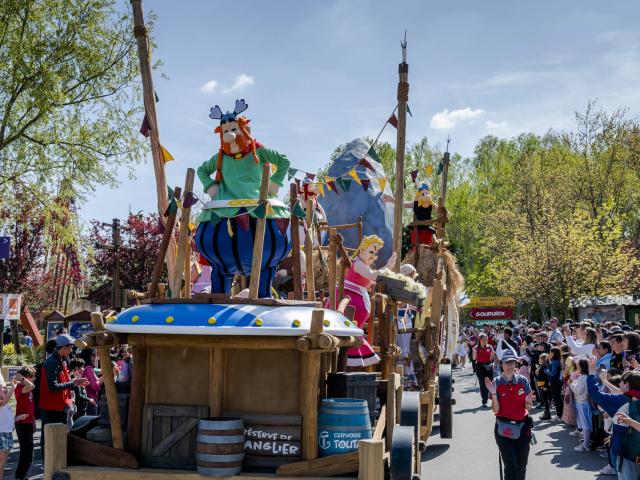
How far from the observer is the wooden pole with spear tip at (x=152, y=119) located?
6.50 metres

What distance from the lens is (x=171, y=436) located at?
4941 millimetres

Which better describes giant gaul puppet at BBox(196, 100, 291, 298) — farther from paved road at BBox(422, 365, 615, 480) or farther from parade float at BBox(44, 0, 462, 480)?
paved road at BBox(422, 365, 615, 480)

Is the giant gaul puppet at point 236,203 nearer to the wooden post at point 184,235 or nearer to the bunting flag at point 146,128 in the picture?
the bunting flag at point 146,128

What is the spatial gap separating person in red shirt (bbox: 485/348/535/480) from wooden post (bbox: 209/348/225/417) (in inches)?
132

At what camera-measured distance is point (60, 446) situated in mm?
4895

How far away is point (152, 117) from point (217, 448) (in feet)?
11.2

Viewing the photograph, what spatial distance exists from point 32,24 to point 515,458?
45.3 ft

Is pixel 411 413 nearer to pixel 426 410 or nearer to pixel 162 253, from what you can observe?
pixel 162 253

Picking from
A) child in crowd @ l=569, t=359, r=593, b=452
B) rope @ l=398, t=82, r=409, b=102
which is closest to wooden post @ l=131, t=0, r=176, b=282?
rope @ l=398, t=82, r=409, b=102

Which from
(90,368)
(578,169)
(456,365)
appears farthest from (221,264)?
(578,169)

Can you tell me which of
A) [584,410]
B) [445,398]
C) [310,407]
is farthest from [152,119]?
[584,410]

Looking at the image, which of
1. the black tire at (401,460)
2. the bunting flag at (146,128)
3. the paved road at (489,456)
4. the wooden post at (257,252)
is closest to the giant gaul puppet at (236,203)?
the bunting flag at (146,128)

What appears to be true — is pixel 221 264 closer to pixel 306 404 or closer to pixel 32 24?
pixel 306 404

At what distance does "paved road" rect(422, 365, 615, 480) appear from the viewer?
30.0ft
